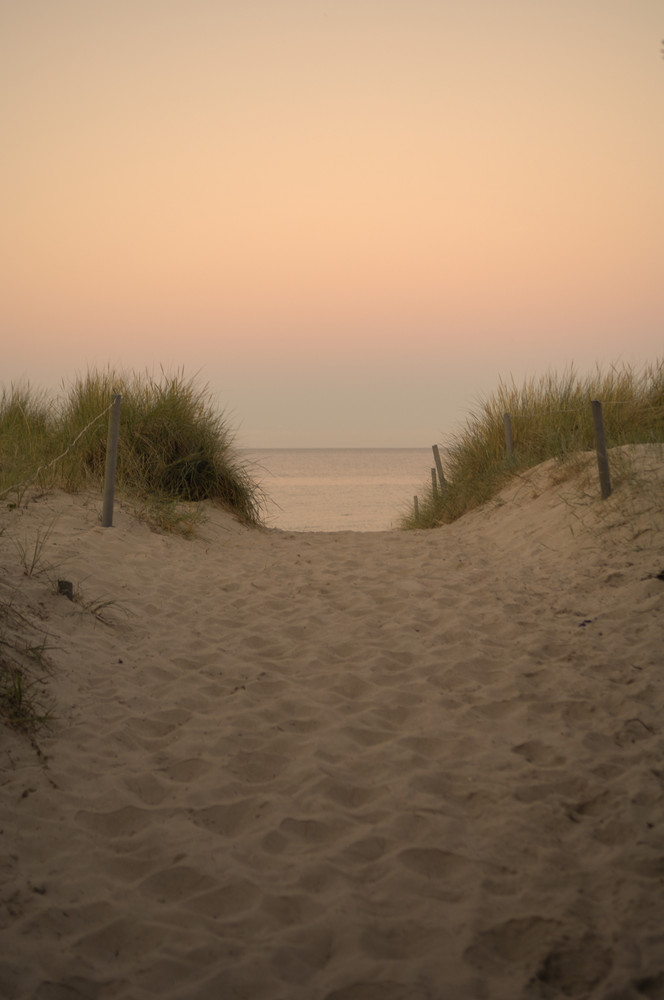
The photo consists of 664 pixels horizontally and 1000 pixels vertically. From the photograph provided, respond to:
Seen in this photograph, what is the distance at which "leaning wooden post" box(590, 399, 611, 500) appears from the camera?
243 inches

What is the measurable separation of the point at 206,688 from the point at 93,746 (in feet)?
2.58

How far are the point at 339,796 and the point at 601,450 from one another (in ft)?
14.6

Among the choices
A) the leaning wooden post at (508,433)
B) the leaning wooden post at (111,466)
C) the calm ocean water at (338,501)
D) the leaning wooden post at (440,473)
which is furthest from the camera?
the calm ocean water at (338,501)

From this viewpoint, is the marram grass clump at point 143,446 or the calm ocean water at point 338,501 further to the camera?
the calm ocean water at point 338,501

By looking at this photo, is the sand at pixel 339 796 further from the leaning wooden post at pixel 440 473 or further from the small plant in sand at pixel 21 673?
the leaning wooden post at pixel 440 473

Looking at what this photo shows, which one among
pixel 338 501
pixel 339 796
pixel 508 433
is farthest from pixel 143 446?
pixel 338 501

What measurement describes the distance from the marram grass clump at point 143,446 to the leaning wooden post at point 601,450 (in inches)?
163

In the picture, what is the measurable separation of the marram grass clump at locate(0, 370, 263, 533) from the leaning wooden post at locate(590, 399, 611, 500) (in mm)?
4132

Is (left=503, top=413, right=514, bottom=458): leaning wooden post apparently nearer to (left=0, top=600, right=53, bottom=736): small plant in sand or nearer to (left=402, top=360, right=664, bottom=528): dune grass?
(left=402, top=360, right=664, bottom=528): dune grass

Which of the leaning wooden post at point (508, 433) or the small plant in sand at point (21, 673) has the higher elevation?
the leaning wooden post at point (508, 433)

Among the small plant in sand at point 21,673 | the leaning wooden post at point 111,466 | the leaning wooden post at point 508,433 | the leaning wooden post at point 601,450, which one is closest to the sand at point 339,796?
the small plant in sand at point 21,673

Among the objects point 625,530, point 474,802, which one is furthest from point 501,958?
point 625,530

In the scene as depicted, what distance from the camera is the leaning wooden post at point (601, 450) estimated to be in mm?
6176

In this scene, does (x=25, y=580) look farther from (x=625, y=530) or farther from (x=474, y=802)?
(x=625, y=530)
